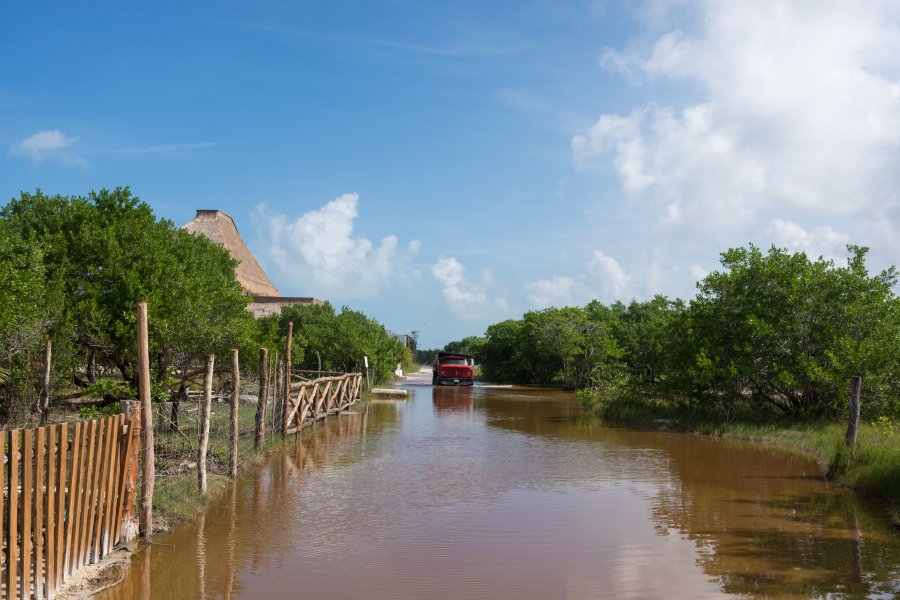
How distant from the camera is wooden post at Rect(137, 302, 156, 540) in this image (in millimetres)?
8156

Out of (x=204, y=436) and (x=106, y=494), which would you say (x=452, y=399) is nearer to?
(x=204, y=436)

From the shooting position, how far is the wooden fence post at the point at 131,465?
25.8ft

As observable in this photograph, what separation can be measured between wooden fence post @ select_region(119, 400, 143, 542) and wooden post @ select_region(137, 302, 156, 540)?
14 cm

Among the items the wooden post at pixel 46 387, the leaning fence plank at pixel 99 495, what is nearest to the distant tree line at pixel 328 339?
the wooden post at pixel 46 387

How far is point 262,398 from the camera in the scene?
47.5 feet

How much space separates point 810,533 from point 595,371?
3182 cm

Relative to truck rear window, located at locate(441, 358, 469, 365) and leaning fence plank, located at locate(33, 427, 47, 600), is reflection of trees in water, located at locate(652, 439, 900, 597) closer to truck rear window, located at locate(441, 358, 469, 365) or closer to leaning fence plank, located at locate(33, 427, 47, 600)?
leaning fence plank, located at locate(33, 427, 47, 600)

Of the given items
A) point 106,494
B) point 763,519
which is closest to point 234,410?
point 106,494

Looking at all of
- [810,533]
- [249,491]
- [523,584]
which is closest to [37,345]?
[249,491]

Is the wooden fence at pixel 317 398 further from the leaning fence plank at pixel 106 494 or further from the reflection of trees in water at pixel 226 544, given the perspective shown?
the leaning fence plank at pixel 106 494

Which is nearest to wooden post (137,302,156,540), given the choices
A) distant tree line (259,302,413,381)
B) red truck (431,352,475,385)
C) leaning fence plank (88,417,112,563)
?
leaning fence plank (88,417,112,563)

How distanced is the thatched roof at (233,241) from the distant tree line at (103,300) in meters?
24.9

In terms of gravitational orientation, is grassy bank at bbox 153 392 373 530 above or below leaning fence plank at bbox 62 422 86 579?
below

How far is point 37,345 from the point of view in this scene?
12055 millimetres
